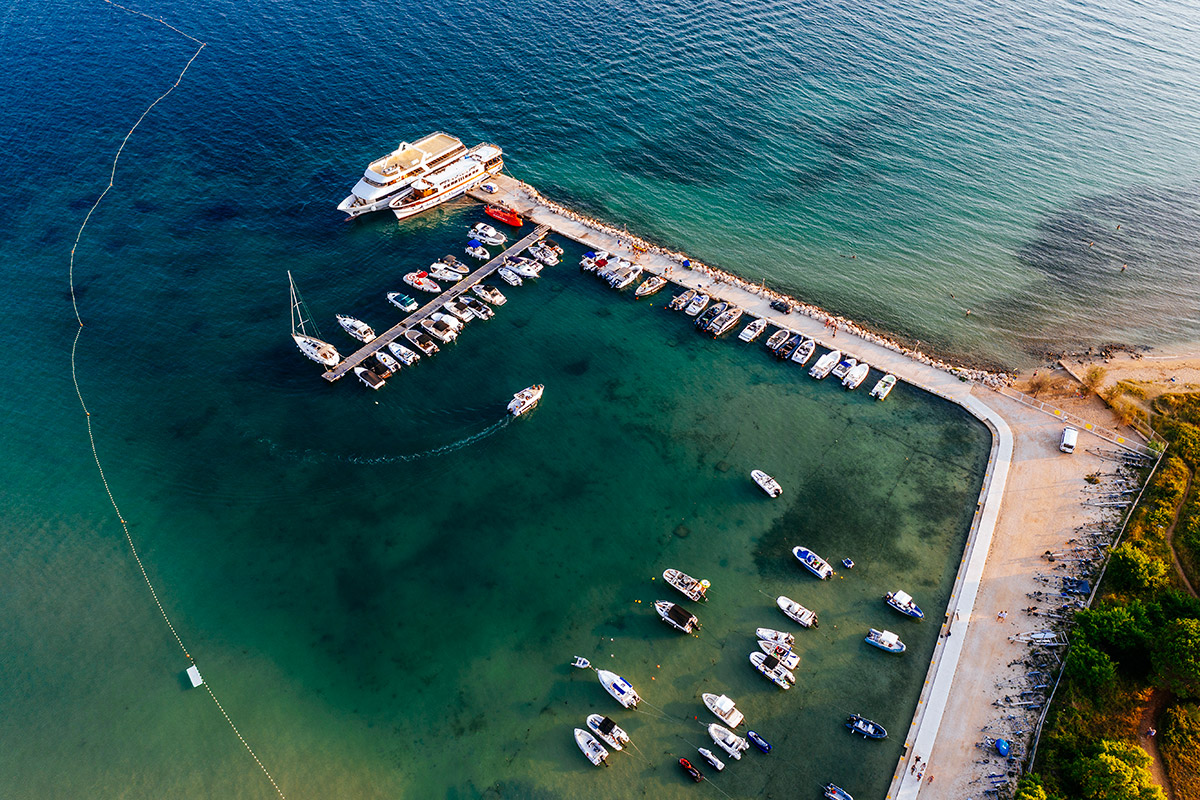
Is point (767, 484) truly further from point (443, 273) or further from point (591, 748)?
point (443, 273)

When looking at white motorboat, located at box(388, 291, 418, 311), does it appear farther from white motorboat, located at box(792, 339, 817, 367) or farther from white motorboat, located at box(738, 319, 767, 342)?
white motorboat, located at box(792, 339, 817, 367)

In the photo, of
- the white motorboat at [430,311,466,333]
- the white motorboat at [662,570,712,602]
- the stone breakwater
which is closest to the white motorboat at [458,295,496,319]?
the white motorboat at [430,311,466,333]

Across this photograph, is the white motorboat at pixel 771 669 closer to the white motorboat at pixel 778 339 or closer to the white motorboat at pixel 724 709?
the white motorboat at pixel 724 709

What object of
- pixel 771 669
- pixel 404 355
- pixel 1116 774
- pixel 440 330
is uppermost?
pixel 1116 774

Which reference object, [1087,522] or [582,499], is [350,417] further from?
[1087,522]

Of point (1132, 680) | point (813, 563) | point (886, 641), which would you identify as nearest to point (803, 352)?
point (813, 563)

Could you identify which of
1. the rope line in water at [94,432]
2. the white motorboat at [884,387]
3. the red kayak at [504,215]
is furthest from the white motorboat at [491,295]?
the white motorboat at [884,387]

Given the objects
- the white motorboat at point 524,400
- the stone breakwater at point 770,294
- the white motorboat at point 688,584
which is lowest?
the white motorboat at point 688,584
